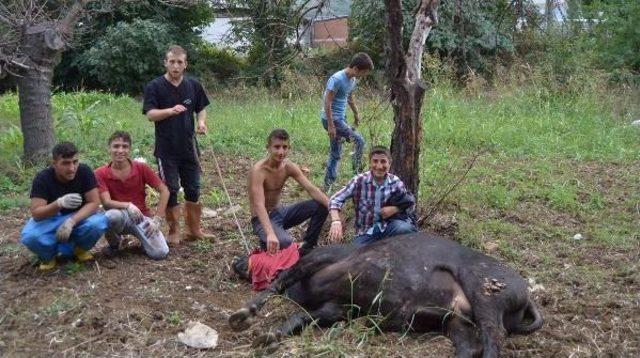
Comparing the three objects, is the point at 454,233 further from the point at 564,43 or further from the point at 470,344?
the point at 564,43

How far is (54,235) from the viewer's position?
503cm

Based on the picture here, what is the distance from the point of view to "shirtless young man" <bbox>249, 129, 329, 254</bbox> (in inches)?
201

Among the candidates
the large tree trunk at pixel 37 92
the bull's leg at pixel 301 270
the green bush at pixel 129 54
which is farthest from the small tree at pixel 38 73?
the green bush at pixel 129 54

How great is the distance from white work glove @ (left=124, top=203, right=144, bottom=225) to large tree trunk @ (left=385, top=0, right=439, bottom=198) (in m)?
2.00

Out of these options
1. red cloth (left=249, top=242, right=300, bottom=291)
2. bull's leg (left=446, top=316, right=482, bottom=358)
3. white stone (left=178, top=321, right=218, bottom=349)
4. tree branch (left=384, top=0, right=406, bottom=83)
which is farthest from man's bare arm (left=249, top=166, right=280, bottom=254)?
bull's leg (left=446, top=316, right=482, bottom=358)

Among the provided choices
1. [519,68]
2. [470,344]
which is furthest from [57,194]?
[519,68]

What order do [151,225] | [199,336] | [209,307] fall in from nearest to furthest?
[199,336] → [209,307] → [151,225]

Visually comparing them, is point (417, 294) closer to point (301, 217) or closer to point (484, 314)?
point (484, 314)

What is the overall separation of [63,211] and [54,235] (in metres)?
0.21

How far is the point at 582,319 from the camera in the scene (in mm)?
4523

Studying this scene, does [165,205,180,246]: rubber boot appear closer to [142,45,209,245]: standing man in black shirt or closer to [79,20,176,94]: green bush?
[142,45,209,245]: standing man in black shirt

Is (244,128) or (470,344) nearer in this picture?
(470,344)

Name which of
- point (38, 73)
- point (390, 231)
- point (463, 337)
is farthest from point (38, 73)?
point (463, 337)

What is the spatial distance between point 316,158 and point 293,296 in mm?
4579
